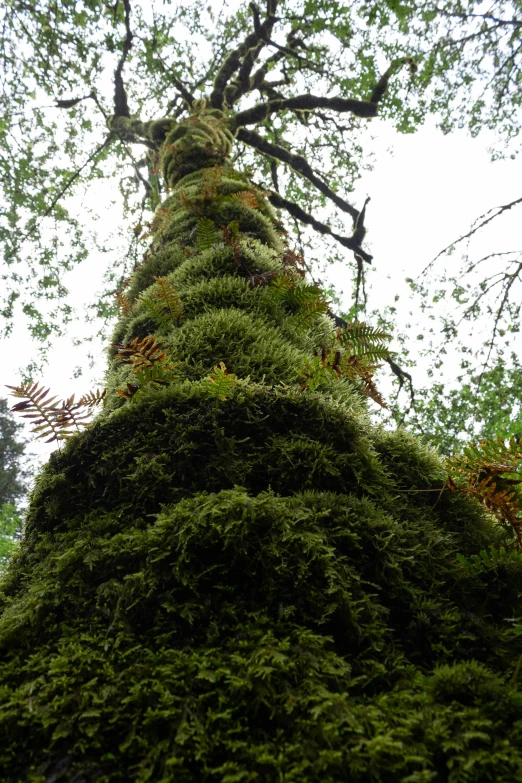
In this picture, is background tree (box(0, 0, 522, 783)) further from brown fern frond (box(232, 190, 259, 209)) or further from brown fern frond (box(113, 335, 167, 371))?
brown fern frond (box(232, 190, 259, 209))

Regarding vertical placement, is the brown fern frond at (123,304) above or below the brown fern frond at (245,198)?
below

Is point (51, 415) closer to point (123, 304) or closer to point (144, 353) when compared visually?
point (144, 353)

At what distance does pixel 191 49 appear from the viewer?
7.86 meters

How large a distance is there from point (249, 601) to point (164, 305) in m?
1.64

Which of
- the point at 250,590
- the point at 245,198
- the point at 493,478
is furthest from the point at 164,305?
the point at 245,198

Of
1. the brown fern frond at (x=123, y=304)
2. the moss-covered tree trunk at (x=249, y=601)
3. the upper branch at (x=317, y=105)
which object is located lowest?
the moss-covered tree trunk at (x=249, y=601)

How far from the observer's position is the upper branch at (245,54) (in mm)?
7112

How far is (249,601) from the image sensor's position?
122cm

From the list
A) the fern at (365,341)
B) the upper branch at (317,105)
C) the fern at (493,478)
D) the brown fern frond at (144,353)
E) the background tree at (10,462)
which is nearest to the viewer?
the fern at (493,478)

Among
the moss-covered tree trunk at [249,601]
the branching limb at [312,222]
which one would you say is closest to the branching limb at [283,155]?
the branching limb at [312,222]

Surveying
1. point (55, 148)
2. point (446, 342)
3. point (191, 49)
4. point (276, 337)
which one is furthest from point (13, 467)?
point (276, 337)

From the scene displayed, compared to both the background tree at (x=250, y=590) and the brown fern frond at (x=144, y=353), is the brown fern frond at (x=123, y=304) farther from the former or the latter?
the brown fern frond at (x=144, y=353)

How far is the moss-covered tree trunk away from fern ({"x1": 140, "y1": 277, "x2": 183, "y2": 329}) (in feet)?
0.84

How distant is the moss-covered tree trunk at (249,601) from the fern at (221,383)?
0.04 feet
